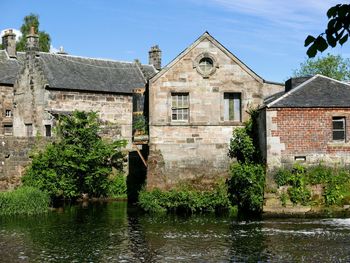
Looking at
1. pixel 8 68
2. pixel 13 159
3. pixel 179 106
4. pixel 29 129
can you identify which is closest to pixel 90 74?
pixel 29 129

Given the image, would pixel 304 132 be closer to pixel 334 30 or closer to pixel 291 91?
pixel 291 91

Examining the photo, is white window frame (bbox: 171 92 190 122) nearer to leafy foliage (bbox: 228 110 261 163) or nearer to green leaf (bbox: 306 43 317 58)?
leafy foliage (bbox: 228 110 261 163)

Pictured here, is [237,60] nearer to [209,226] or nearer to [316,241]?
[209,226]

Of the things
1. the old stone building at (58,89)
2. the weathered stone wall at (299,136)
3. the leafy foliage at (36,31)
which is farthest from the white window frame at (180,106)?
the leafy foliage at (36,31)

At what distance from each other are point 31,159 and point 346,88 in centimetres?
1680

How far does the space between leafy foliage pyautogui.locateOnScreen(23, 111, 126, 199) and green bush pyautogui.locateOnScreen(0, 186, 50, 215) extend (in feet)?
5.21

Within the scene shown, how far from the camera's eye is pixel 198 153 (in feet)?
84.3

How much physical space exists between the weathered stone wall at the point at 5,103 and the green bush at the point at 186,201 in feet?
62.3

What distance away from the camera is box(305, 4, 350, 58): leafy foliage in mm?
5059

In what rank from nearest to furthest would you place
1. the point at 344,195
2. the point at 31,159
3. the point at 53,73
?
the point at 344,195
the point at 31,159
the point at 53,73

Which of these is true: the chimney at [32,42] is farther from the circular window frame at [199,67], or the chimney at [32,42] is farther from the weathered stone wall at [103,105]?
the circular window frame at [199,67]

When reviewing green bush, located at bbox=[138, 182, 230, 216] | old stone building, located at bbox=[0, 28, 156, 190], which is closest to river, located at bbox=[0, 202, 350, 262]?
green bush, located at bbox=[138, 182, 230, 216]

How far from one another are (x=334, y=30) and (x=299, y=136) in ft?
60.8

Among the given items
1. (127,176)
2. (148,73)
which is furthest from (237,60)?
(148,73)
